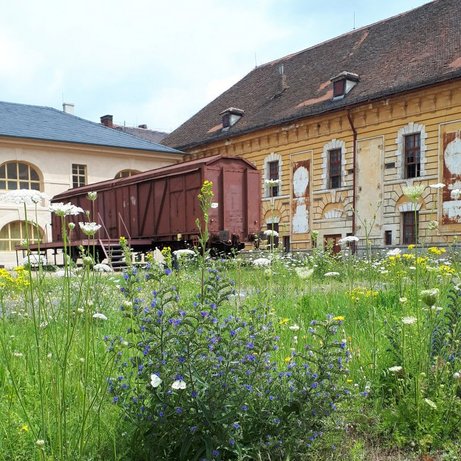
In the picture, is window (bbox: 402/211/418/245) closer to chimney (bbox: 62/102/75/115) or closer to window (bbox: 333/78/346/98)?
window (bbox: 333/78/346/98)

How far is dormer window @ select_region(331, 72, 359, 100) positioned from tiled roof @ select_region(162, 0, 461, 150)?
0.97 feet

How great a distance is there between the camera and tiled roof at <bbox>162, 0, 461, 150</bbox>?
22.0 meters

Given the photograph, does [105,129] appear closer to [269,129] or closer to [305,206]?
[269,129]

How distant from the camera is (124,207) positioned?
20797mm

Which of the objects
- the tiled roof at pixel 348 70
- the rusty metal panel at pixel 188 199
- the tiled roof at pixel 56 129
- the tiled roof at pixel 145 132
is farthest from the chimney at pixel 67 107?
the rusty metal panel at pixel 188 199

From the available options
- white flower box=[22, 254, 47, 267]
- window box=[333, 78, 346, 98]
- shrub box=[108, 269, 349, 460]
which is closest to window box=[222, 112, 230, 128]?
window box=[333, 78, 346, 98]

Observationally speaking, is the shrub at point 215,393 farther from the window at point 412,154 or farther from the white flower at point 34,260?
the window at point 412,154

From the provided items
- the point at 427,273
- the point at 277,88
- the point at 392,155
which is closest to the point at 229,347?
the point at 427,273

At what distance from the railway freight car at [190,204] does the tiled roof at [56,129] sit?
30.1ft

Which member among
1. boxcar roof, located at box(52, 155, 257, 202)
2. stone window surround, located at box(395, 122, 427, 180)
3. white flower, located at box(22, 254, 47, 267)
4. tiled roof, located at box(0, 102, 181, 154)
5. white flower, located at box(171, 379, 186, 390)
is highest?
tiled roof, located at box(0, 102, 181, 154)

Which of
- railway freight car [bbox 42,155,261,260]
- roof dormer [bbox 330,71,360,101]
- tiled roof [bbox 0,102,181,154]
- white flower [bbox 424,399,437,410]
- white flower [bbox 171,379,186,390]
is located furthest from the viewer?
tiled roof [bbox 0,102,181,154]

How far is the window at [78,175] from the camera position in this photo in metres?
28.9

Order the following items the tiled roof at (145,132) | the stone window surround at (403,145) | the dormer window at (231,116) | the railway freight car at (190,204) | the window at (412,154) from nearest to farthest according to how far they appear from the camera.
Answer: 1. the railway freight car at (190,204)
2. the stone window surround at (403,145)
3. the window at (412,154)
4. the dormer window at (231,116)
5. the tiled roof at (145,132)

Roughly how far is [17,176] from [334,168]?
16.1 m
